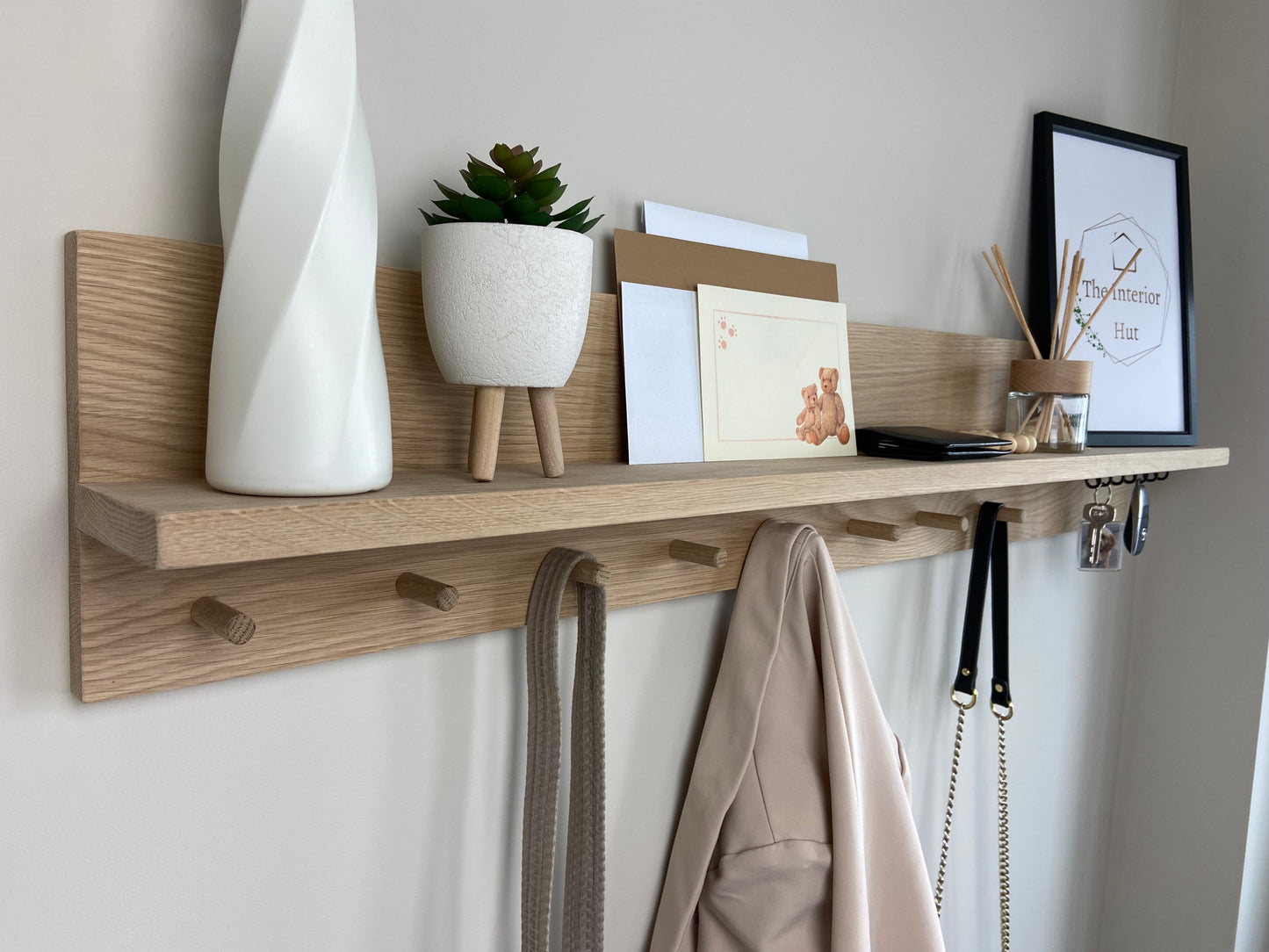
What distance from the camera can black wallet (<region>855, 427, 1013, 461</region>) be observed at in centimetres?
68

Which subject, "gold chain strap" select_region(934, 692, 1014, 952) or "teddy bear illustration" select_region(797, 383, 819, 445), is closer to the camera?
"teddy bear illustration" select_region(797, 383, 819, 445)

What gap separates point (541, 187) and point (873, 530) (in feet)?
1.46

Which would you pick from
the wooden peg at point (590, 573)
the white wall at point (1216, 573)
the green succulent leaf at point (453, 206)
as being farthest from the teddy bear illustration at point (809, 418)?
the white wall at point (1216, 573)

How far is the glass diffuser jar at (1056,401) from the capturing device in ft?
2.80

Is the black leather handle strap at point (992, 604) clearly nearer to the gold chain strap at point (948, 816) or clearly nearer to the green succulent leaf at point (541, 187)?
the gold chain strap at point (948, 816)

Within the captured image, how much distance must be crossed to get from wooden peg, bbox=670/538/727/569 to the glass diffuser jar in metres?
0.42

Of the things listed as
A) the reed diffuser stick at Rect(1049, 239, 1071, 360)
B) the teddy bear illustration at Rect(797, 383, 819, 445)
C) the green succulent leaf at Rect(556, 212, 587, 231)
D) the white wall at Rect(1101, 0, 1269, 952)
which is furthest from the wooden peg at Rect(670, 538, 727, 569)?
the white wall at Rect(1101, 0, 1269, 952)

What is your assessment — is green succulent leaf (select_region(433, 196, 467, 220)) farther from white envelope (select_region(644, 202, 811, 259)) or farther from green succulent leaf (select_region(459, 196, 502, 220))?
white envelope (select_region(644, 202, 811, 259))

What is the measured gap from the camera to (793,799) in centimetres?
66

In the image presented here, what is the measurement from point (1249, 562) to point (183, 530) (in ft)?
4.03

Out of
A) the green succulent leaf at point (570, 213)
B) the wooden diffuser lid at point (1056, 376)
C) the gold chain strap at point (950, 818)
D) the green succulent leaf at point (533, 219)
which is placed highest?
the green succulent leaf at point (570, 213)

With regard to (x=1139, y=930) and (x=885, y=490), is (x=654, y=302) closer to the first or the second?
(x=885, y=490)

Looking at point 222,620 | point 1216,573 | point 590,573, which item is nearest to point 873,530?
point 590,573

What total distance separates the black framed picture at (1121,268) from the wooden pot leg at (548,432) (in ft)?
2.21
